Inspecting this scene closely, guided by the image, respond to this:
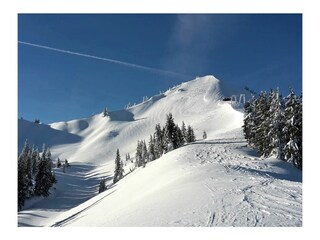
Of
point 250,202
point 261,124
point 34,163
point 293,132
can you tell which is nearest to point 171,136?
point 261,124

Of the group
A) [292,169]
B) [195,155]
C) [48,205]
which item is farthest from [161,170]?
[48,205]

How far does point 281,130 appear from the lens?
159 ft

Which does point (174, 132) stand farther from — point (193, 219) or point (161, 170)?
point (193, 219)

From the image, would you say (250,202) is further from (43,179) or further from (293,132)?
(43,179)

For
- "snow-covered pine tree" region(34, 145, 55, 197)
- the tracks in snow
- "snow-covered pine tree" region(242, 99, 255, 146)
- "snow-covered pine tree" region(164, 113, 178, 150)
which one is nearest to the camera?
the tracks in snow

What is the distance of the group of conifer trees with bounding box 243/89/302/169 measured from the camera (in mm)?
45656

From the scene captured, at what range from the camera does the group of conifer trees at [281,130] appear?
45.7m

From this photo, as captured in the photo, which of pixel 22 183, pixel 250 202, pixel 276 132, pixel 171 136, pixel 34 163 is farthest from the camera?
pixel 171 136

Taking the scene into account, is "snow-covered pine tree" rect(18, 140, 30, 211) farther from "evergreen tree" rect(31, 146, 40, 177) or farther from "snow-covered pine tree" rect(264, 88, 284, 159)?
"snow-covered pine tree" rect(264, 88, 284, 159)

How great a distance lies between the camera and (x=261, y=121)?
57.8 metres

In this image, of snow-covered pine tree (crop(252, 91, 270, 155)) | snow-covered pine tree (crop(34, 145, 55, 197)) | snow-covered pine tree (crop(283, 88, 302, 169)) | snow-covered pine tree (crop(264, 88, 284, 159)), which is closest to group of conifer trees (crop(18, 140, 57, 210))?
snow-covered pine tree (crop(34, 145, 55, 197))

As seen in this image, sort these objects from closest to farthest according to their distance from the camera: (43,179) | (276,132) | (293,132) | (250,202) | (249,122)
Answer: (250,202) → (293,132) → (276,132) → (249,122) → (43,179)

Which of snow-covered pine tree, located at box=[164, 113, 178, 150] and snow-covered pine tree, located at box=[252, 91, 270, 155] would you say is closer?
snow-covered pine tree, located at box=[252, 91, 270, 155]

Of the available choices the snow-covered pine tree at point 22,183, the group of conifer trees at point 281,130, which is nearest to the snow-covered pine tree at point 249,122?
the group of conifer trees at point 281,130
